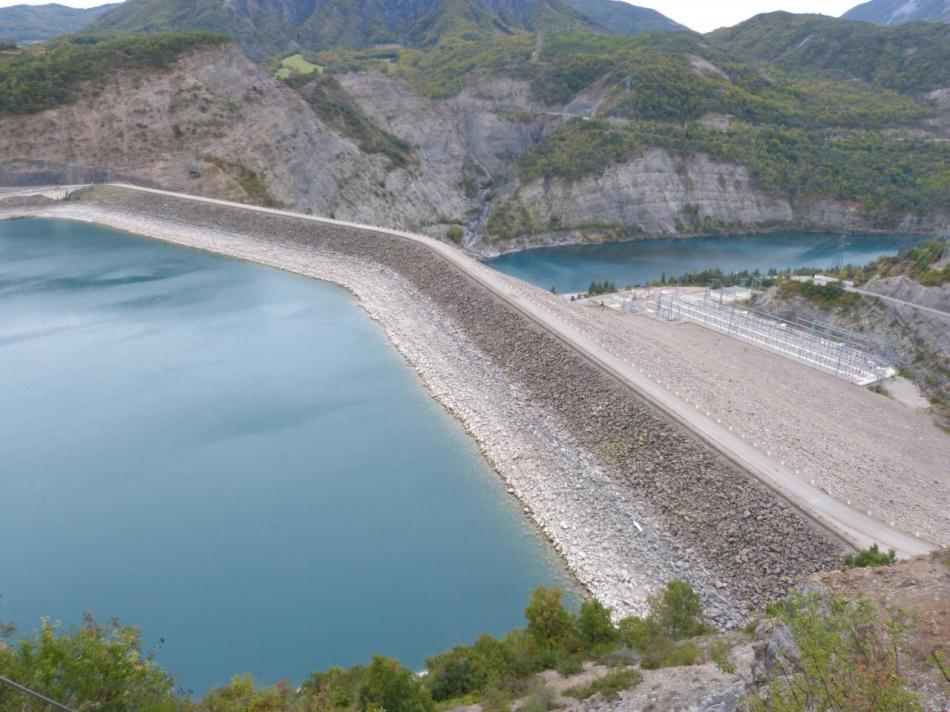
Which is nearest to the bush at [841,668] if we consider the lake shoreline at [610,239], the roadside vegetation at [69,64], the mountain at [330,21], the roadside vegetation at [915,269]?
the roadside vegetation at [915,269]

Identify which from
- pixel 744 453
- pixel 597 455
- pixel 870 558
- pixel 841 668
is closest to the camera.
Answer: pixel 841 668

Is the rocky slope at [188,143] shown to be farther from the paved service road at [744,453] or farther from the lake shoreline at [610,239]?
the paved service road at [744,453]

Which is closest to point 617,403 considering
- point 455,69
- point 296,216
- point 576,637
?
point 576,637

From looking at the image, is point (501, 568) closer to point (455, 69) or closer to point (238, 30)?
point (455, 69)

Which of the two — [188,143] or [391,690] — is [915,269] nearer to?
[391,690]

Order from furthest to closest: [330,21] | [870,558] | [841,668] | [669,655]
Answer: [330,21] → [870,558] → [669,655] → [841,668]

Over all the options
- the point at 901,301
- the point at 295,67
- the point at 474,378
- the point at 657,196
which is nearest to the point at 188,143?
the point at 295,67

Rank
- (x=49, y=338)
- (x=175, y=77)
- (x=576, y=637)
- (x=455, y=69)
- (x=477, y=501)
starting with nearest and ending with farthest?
(x=576, y=637), (x=477, y=501), (x=49, y=338), (x=175, y=77), (x=455, y=69)
